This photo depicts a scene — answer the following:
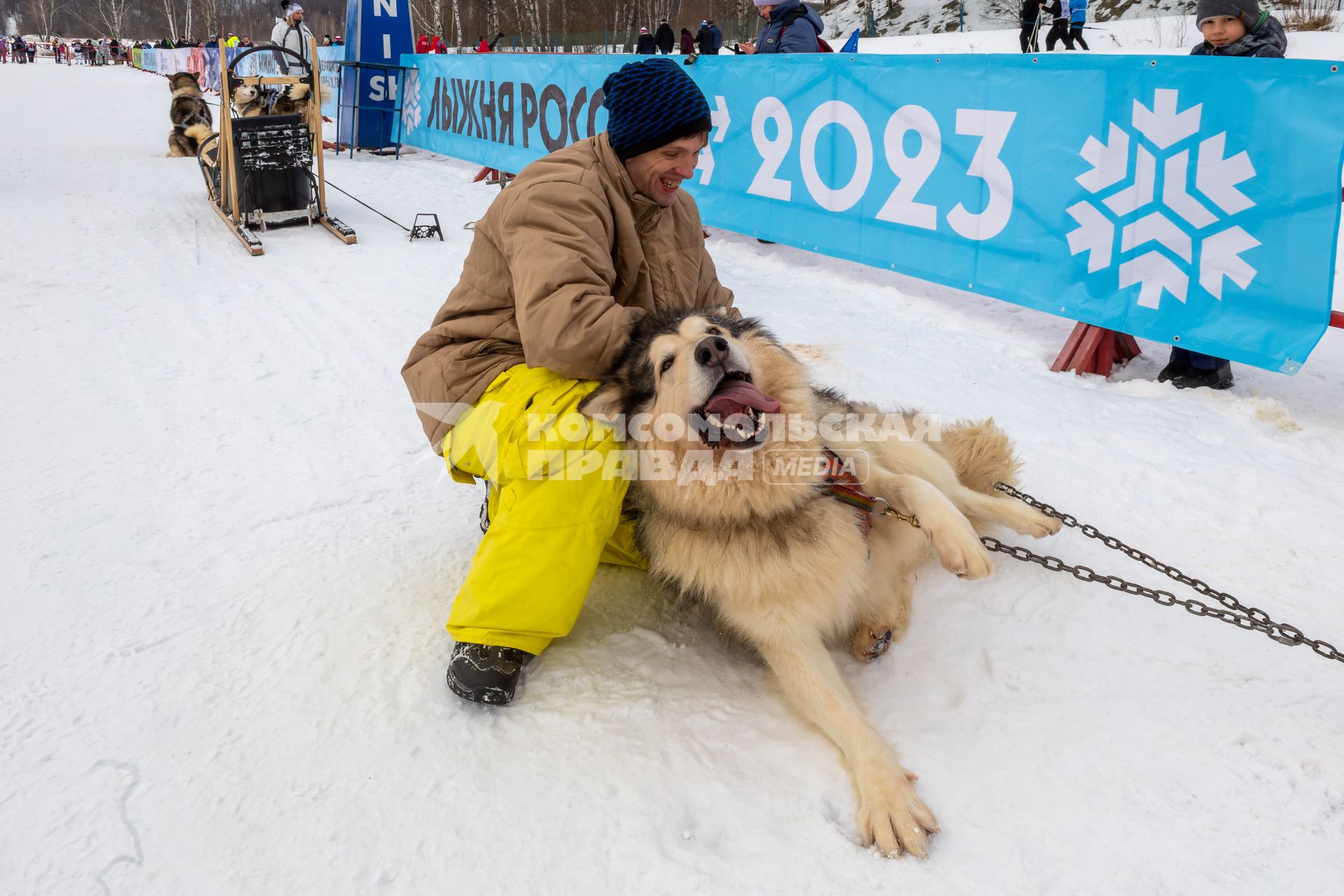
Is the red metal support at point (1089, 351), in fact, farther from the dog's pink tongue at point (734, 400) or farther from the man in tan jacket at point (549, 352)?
the dog's pink tongue at point (734, 400)

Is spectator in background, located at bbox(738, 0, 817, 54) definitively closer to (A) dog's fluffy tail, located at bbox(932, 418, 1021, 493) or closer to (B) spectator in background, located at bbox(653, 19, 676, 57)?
(A) dog's fluffy tail, located at bbox(932, 418, 1021, 493)

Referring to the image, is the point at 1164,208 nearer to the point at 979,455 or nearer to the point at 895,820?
the point at 979,455

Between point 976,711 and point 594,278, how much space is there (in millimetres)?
1451

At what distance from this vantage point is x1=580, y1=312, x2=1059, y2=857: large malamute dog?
187 centimetres

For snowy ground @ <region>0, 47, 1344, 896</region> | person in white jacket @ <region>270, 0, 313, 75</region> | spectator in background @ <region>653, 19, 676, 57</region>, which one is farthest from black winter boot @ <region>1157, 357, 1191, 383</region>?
spectator in background @ <region>653, 19, 676, 57</region>

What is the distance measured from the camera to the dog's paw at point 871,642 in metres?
2.20

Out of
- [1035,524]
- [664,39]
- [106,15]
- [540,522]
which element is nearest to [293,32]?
[664,39]

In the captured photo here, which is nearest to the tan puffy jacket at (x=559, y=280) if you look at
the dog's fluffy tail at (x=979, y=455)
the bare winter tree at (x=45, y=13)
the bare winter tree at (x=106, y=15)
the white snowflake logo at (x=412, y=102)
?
the dog's fluffy tail at (x=979, y=455)

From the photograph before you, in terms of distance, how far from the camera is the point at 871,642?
2.20m

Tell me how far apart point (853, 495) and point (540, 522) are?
823mm

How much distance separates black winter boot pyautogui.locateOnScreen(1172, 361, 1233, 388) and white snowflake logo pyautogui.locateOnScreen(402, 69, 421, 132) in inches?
425

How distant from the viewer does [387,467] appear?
3.24 meters

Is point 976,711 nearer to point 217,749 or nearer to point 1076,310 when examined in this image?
point 217,749

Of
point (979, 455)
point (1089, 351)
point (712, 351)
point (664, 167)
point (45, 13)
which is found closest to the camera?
point (712, 351)
